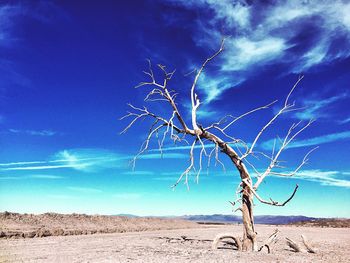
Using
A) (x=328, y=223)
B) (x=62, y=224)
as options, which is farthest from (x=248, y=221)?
(x=328, y=223)

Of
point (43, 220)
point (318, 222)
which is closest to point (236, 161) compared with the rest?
point (43, 220)

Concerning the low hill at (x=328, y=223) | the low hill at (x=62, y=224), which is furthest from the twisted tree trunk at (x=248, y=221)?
the low hill at (x=328, y=223)

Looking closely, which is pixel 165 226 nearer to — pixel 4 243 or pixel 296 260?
pixel 4 243

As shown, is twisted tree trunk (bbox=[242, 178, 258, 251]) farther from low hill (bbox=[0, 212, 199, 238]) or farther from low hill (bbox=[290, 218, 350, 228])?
low hill (bbox=[290, 218, 350, 228])

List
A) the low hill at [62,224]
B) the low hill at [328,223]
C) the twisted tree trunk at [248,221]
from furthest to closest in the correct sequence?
the low hill at [328,223] < the low hill at [62,224] < the twisted tree trunk at [248,221]

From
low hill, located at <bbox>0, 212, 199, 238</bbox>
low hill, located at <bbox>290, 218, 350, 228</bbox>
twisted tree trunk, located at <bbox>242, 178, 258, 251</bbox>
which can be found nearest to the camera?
twisted tree trunk, located at <bbox>242, 178, 258, 251</bbox>

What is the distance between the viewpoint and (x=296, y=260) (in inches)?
568

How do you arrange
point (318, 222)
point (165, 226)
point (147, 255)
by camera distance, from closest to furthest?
point (147, 255), point (165, 226), point (318, 222)

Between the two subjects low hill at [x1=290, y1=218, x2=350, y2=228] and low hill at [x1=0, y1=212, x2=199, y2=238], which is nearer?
low hill at [x1=0, y1=212, x2=199, y2=238]

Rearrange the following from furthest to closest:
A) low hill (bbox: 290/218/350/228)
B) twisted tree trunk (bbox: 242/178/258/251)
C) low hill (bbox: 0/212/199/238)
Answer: low hill (bbox: 290/218/350/228) → low hill (bbox: 0/212/199/238) → twisted tree trunk (bbox: 242/178/258/251)

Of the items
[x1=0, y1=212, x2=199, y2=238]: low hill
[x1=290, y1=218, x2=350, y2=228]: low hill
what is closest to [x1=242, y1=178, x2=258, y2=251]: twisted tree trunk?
[x1=0, y1=212, x2=199, y2=238]: low hill

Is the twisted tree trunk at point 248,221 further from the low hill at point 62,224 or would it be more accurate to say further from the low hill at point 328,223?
the low hill at point 328,223

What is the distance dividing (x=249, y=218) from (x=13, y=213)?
15.5 metres

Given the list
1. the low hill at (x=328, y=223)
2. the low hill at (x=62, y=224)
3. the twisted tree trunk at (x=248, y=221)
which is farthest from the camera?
the low hill at (x=328, y=223)
